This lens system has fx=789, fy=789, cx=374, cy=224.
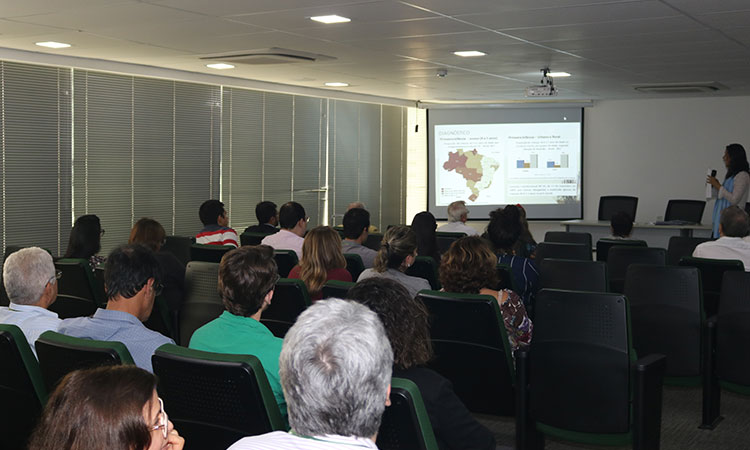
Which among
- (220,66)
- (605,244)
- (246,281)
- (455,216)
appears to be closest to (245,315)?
(246,281)

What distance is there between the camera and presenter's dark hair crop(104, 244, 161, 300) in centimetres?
332

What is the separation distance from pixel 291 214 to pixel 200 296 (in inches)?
83.9

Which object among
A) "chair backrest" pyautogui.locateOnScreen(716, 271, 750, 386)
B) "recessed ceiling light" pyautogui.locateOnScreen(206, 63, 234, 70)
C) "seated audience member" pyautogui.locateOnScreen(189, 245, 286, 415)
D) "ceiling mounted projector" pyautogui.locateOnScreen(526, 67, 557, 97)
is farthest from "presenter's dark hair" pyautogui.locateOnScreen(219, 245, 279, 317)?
"ceiling mounted projector" pyautogui.locateOnScreen(526, 67, 557, 97)

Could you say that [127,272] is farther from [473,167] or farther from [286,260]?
[473,167]

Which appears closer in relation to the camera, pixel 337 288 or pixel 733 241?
pixel 337 288

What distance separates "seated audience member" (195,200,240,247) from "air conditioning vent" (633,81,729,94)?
6.50 m

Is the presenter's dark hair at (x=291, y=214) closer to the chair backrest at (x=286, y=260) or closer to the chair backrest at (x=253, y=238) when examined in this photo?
the chair backrest at (x=253, y=238)

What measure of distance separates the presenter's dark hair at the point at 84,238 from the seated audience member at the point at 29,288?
7.31 ft

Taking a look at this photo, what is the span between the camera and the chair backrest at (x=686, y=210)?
11391 millimetres

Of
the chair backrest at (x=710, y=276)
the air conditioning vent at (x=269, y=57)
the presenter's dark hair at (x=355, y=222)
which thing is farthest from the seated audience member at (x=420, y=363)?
the air conditioning vent at (x=269, y=57)

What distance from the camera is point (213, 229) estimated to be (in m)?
7.55

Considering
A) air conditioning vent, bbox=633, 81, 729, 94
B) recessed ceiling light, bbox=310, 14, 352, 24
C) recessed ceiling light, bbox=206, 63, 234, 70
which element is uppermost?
air conditioning vent, bbox=633, 81, 729, 94

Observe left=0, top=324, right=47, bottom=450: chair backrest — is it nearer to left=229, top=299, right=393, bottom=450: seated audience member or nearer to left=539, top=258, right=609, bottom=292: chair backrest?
left=229, top=299, right=393, bottom=450: seated audience member

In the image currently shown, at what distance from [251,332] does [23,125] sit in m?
6.53
